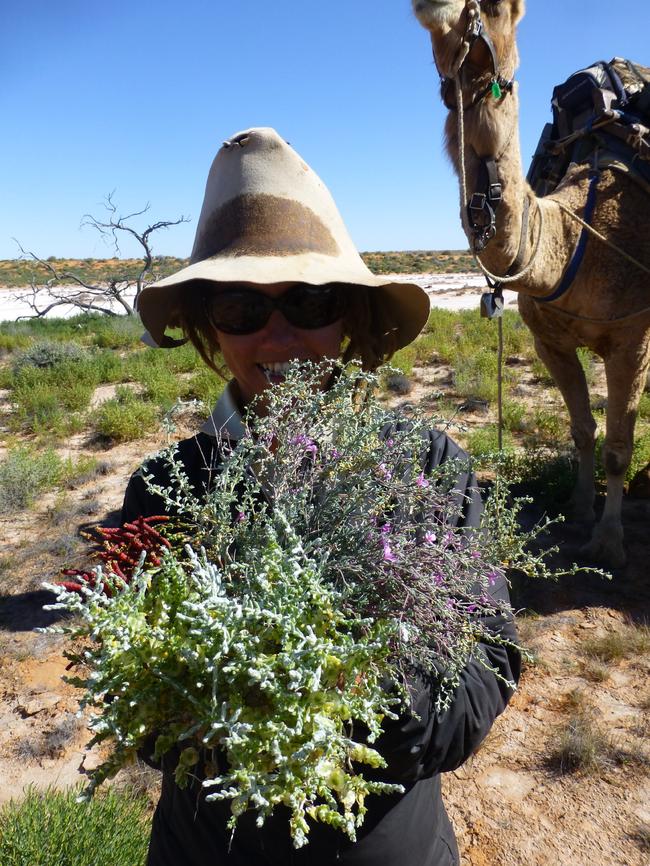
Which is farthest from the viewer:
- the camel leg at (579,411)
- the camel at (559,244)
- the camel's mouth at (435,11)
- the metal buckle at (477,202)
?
the camel leg at (579,411)

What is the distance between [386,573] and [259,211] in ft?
3.68

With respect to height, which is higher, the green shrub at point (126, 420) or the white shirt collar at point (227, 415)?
the white shirt collar at point (227, 415)

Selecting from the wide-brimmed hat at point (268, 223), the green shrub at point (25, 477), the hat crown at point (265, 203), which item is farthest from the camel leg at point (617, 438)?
the green shrub at point (25, 477)

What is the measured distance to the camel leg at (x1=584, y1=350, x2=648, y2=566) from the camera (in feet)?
13.8

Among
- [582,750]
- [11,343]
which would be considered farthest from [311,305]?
[11,343]

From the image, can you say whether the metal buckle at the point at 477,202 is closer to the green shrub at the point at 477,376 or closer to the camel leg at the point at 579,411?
the camel leg at the point at 579,411

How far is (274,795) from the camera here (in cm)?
72

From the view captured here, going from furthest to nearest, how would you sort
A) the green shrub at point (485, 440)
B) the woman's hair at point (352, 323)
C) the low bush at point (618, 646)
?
the green shrub at point (485, 440), the low bush at point (618, 646), the woman's hair at point (352, 323)

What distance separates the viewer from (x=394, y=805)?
4.86 ft

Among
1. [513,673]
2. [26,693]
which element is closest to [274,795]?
[513,673]

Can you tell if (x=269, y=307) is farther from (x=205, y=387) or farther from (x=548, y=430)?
(x=205, y=387)

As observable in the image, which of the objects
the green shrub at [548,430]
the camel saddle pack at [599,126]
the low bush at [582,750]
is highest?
the camel saddle pack at [599,126]

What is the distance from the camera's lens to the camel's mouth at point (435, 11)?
2.97 meters

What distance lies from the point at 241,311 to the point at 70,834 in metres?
1.92
